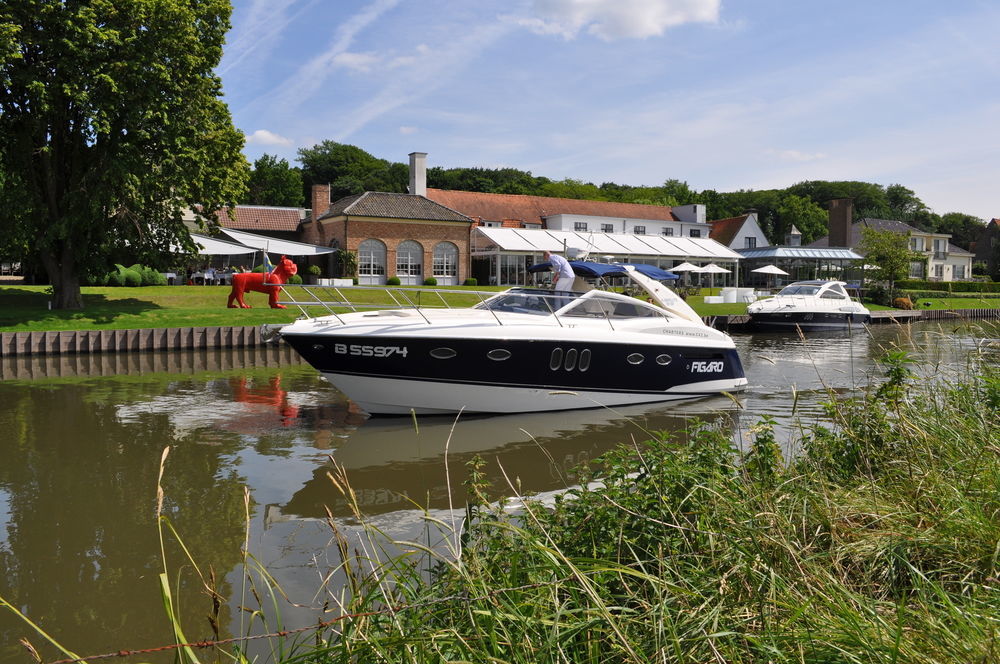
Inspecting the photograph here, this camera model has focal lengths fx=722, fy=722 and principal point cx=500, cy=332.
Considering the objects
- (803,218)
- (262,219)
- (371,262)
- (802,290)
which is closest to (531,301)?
(802,290)

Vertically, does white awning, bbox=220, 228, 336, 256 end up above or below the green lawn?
above

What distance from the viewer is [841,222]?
6256cm

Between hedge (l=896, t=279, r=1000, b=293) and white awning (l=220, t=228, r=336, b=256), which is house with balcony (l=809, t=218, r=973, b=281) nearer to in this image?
hedge (l=896, t=279, r=1000, b=293)

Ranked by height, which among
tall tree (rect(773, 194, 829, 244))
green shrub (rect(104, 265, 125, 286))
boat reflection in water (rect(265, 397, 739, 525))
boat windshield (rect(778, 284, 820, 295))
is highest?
tall tree (rect(773, 194, 829, 244))

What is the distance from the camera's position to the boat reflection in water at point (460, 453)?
6.87 metres

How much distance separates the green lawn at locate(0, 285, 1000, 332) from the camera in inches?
837

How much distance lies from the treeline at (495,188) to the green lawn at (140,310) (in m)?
46.4

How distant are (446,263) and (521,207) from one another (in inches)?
589

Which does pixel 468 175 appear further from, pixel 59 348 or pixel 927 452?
pixel 927 452

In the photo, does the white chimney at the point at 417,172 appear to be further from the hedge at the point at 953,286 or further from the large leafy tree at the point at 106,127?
the hedge at the point at 953,286

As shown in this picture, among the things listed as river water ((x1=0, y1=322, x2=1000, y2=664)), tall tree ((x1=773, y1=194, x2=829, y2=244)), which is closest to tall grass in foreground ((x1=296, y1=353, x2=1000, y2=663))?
river water ((x1=0, y1=322, x2=1000, y2=664))

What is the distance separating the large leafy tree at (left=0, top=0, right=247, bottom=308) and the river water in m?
8.99

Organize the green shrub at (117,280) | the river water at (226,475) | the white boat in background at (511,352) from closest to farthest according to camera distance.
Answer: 1. the river water at (226,475)
2. the white boat in background at (511,352)
3. the green shrub at (117,280)

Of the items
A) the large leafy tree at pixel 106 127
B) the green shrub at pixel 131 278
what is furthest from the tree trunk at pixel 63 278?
the green shrub at pixel 131 278
